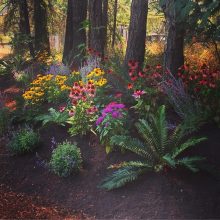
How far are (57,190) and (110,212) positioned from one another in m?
1.04

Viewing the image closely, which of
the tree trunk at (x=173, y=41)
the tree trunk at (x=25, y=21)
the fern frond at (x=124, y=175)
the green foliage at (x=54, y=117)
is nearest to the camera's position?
the fern frond at (x=124, y=175)

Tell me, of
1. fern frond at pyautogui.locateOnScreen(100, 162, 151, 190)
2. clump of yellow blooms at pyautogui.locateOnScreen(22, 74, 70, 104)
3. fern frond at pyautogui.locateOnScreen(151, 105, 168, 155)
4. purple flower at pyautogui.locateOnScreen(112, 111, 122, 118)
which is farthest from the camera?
clump of yellow blooms at pyautogui.locateOnScreen(22, 74, 70, 104)

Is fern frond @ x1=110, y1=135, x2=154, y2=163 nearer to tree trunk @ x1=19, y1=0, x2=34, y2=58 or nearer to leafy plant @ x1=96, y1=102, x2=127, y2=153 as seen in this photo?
leafy plant @ x1=96, y1=102, x2=127, y2=153

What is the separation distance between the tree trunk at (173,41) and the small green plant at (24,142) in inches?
122

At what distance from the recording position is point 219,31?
6023 millimetres

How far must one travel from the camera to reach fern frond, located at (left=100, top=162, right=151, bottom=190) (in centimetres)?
554

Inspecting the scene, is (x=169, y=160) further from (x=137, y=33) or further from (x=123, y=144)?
(x=137, y=33)

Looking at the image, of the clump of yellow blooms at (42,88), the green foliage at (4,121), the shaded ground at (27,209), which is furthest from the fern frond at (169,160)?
the green foliage at (4,121)

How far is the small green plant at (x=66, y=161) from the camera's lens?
604 centimetres

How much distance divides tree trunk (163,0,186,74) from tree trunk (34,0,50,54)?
8.64 m

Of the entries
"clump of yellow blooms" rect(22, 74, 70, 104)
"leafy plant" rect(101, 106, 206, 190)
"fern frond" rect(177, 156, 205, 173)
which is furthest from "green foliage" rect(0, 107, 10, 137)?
"fern frond" rect(177, 156, 205, 173)

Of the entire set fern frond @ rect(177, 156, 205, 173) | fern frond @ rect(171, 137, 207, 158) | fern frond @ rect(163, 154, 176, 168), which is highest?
fern frond @ rect(171, 137, 207, 158)

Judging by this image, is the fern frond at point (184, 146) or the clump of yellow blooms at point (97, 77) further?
the clump of yellow blooms at point (97, 77)

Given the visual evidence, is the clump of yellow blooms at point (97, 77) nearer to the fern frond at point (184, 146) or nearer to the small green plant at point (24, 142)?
the small green plant at point (24, 142)
